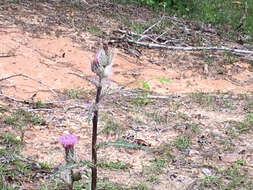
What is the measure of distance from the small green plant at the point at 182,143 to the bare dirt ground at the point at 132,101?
2 cm

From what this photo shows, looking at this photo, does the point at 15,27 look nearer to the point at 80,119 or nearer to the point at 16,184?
the point at 80,119

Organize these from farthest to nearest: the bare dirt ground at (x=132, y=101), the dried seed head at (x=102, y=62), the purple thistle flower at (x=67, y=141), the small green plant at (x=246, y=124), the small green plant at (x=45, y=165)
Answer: the small green plant at (x=246, y=124), the bare dirt ground at (x=132, y=101), the small green plant at (x=45, y=165), the purple thistle flower at (x=67, y=141), the dried seed head at (x=102, y=62)

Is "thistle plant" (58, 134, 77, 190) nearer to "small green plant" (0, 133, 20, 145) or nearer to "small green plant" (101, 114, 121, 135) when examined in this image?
"small green plant" (0, 133, 20, 145)

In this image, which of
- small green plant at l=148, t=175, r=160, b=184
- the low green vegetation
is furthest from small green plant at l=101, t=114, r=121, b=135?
the low green vegetation

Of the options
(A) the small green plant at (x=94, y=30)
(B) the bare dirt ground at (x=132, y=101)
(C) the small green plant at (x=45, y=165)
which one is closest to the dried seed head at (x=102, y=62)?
(B) the bare dirt ground at (x=132, y=101)

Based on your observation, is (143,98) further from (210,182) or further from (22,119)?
(210,182)

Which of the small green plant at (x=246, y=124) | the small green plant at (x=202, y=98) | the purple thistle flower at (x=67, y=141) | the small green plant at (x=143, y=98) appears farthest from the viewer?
the small green plant at (x=202, y=98)

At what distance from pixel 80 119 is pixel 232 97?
2.21 meters

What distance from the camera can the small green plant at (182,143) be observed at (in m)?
3.98

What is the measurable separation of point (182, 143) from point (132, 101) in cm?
109

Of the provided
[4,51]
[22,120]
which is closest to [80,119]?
[22,120]

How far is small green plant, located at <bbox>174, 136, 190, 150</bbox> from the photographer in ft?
13.0

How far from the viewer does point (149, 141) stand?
13.4ft

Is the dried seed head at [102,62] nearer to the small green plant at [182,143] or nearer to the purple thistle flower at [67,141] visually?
the purple thistle flower at [67,141]
